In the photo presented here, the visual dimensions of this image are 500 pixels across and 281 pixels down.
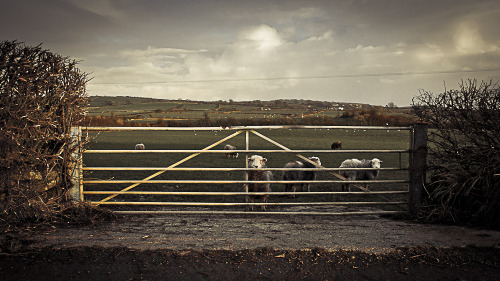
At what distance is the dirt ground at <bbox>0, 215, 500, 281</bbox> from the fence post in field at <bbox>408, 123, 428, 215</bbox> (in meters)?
0.76

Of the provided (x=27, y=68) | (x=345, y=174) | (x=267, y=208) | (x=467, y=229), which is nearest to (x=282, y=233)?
(x=267, y=208)

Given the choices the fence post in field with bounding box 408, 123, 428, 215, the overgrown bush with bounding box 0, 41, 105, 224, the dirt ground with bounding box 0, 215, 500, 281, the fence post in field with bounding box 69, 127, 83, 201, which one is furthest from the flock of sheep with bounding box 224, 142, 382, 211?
the overgrown bush with bounding box 0, 41, 105, 224

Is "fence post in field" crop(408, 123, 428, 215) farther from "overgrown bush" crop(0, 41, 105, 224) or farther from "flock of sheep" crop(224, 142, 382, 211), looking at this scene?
"overgrown bush" crop(0, 41, 105, 224)

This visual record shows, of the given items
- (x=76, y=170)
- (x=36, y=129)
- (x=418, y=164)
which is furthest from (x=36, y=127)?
(x=418, y=164)

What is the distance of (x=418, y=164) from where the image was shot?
6316 millimetres

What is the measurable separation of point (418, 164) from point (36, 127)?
6.70 m

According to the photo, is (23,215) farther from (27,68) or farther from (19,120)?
(27,68)

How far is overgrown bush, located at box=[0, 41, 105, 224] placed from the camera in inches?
200

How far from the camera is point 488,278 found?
13.1 feet

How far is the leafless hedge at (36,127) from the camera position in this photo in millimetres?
5078

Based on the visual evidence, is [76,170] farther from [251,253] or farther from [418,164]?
[418,164]

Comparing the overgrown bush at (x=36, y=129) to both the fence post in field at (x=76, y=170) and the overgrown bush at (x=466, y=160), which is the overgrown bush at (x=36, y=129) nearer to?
the fence post in field at (x=76, y=170)

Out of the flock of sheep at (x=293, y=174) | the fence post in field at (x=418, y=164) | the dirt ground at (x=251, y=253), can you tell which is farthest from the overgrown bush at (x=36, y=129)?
the fence post in field at (x=418, y=164)

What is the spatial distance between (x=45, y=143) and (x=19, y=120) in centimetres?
77
